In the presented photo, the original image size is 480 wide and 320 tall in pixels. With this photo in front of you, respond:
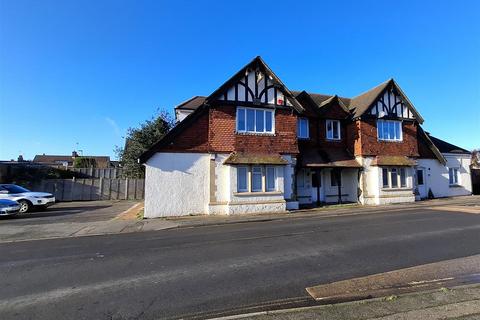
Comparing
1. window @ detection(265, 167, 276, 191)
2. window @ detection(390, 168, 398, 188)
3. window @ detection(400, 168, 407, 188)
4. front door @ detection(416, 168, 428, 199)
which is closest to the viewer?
window @ detection(265, 167, 276, 191)

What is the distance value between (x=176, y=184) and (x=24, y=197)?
36.9ft

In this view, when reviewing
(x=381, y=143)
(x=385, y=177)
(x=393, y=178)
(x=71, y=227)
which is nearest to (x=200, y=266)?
(x=71, y=227)

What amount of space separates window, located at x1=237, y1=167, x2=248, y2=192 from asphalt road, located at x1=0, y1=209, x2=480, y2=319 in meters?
6.56

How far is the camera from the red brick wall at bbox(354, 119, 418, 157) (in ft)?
75.6

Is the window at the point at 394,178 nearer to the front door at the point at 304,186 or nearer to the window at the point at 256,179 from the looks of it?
the front door at the point at 304,186

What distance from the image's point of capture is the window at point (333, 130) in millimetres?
23934

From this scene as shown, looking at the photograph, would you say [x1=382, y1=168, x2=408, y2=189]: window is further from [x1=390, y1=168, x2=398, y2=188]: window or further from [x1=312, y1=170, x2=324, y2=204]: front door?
[x1=312, y1=170, x2=324, y2=204]: front door

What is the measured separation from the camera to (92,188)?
30500mm

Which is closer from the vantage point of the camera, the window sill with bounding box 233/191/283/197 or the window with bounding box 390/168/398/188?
the window sill with bounding box 233/191/283/197

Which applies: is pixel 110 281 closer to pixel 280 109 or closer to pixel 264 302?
pixel 264 302

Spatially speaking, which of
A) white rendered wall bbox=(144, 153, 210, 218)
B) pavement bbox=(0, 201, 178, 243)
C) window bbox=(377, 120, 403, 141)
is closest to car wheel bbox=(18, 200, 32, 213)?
pavement bbox=(0, 201, 178, 243)

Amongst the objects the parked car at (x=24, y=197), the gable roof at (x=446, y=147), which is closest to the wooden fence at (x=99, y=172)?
the parked car at (x=24, y=197)

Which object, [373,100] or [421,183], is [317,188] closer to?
[373,100]

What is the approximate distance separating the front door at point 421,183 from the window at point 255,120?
45.8 feet
